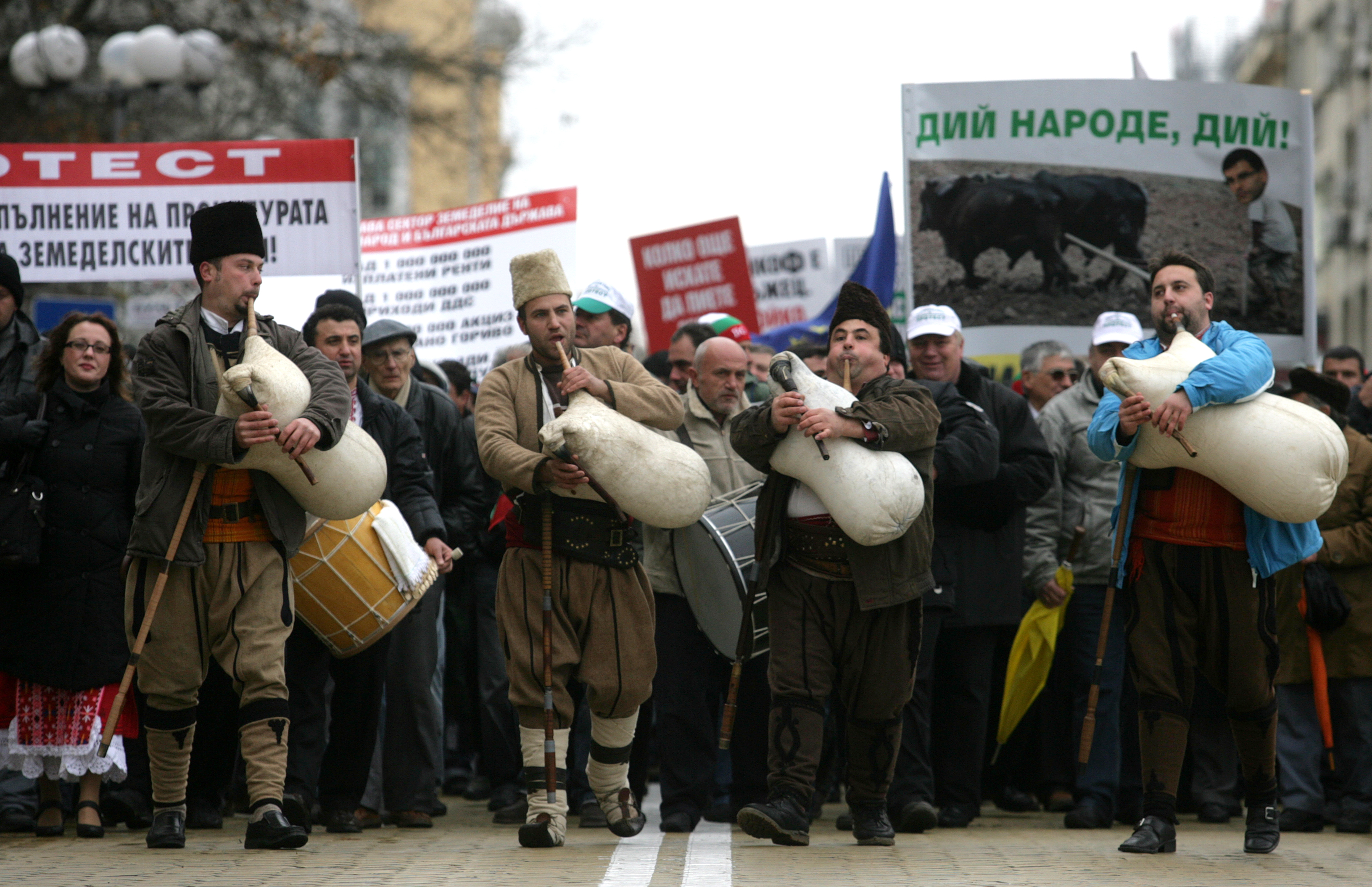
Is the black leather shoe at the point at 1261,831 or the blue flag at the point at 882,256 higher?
the blue flag at the point at 882,256

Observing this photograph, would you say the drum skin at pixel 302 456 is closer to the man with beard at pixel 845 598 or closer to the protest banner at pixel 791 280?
the man with beard at pixel 845 598

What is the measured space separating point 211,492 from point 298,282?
12.2ft

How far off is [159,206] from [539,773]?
4.80m

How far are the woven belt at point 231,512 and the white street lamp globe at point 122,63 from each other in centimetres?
1103

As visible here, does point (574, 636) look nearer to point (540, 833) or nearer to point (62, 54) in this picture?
point (540, 833)

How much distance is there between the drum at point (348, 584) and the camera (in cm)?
732

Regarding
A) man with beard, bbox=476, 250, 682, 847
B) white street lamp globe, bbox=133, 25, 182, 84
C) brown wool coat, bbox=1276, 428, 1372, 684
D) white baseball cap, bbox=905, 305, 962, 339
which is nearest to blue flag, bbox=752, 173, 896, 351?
white baseball cap, bbox=905, 305, 962, 339

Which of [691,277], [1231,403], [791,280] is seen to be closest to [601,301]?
[1231,403]

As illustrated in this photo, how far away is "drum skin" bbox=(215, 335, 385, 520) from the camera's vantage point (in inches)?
256

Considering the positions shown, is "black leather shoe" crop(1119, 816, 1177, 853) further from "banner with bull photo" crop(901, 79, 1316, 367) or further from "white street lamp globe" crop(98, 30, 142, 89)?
"white street lamp globe" crop(98, 30, 142, 89)

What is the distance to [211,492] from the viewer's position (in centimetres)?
667

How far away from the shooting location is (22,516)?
7.54 meters

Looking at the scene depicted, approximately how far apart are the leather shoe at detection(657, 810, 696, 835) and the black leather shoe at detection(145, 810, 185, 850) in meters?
2.10

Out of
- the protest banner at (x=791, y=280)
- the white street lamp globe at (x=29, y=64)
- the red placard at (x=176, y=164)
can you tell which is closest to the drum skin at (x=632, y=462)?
the red placard at (x=176, y=164)
